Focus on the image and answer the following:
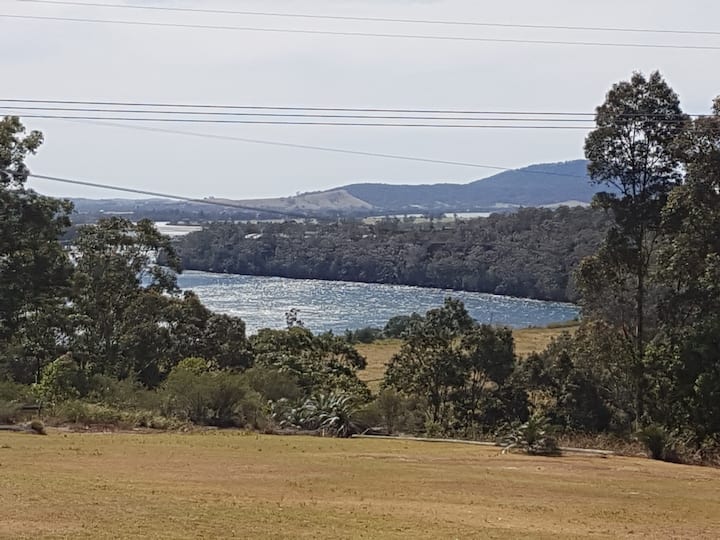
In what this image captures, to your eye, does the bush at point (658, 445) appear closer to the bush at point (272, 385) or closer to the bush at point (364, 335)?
→ the bush at point (272, 385)

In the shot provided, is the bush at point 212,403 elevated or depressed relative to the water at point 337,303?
elevated

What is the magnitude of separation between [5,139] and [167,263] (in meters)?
12.0

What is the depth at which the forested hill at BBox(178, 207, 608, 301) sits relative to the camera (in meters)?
92.0

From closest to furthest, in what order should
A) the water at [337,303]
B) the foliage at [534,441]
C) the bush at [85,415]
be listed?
the foliage at [534,441] → the bush at [85,415] → the water at [337,303]

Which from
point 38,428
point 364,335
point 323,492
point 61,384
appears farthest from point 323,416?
point 364,335

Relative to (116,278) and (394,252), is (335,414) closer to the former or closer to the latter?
(116,278)

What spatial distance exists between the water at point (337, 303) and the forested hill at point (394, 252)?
4.35 ft

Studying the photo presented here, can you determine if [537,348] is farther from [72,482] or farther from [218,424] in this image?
[72,482]

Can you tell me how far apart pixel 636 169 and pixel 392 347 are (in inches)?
1473

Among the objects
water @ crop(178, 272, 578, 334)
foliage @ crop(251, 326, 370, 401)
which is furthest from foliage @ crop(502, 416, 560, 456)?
water @ crop(178, 272, 578, 334)

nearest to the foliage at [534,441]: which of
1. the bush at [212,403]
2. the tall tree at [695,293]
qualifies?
the tall tree at [695,293]

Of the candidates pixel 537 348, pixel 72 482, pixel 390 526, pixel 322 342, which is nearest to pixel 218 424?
pixel 72 482

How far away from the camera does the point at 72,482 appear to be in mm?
13039

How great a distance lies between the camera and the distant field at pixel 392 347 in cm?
5057
